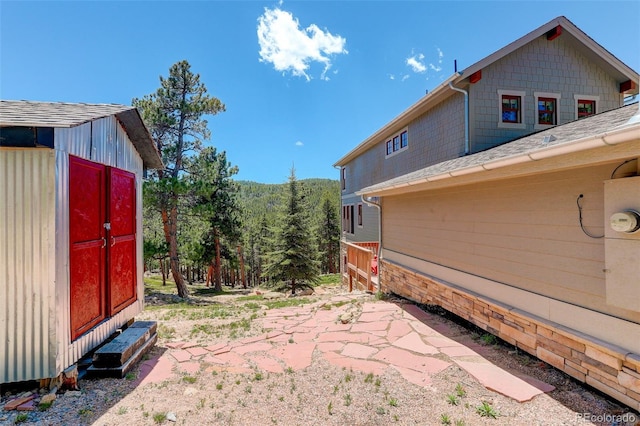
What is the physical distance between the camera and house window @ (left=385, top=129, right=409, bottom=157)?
1076 centimetres

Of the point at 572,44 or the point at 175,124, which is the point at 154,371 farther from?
the point at 175,124

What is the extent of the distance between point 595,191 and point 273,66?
1634cm

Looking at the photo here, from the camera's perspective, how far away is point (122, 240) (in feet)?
14.4

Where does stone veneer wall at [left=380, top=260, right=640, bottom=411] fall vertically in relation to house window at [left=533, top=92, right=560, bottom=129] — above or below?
below

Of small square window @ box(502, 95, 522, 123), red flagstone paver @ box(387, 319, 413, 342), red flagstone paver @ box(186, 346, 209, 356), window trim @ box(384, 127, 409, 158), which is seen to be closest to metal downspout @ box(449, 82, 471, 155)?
small square window @ box(502, 95, 522, 123)

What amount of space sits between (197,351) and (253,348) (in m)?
0.77

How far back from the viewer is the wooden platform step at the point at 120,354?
3.35 m

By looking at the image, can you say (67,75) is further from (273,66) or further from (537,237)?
(537,237)

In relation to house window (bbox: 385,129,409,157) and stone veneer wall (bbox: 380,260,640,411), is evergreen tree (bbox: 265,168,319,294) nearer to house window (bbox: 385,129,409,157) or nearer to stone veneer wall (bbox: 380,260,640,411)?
house window (bbox: 385,129,409,157)

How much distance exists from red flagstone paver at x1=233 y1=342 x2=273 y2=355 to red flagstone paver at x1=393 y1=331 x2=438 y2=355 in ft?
6.15

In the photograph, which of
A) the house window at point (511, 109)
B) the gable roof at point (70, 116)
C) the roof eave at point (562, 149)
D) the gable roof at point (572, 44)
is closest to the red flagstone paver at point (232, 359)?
the gable roof at point (70, 116)

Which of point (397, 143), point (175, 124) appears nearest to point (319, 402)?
point (397, 143)

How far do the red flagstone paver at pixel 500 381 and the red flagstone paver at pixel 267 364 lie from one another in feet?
7.26

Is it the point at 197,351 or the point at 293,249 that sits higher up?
the point at 293,249
